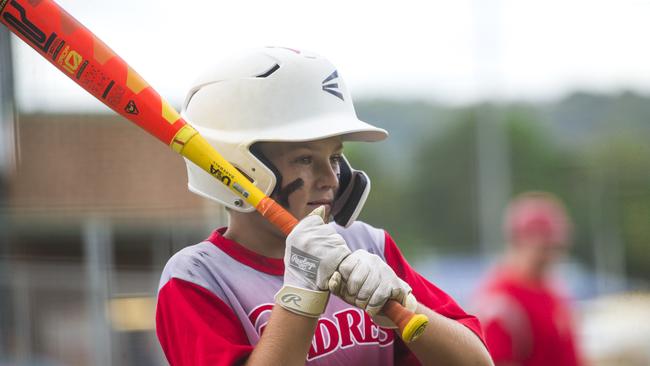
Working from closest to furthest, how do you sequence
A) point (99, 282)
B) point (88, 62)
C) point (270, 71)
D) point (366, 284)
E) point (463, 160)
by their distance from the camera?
point (366, 284) < point (88, 62) < point (270, 71) < point (99, 282) < point (463, 160)

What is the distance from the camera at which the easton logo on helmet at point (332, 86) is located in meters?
1.87

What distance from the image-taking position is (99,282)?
4.31 meters

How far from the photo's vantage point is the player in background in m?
3.53

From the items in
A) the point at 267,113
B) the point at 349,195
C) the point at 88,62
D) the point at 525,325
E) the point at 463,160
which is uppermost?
the point at 88,62

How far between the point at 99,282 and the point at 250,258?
8.81 feet

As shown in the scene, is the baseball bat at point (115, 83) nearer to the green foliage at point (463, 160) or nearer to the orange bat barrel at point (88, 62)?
the orange bat barrel at point (88, 62)

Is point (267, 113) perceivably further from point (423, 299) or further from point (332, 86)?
point (423, 299)

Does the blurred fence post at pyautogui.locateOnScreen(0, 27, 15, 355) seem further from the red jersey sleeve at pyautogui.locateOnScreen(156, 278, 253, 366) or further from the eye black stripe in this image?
the red jersey sleeve at pyautogui.locateOnScreen(156, 278, 253, 366)

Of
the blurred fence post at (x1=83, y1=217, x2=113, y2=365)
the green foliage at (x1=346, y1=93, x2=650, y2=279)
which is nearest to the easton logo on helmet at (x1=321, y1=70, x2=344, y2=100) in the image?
the blurred fence post at (x1=83, y1=217, x2=113, y2=365)

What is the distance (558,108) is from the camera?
1125 inches

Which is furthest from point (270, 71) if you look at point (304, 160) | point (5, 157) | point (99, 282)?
point (99, 282)

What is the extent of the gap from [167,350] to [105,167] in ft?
10.3

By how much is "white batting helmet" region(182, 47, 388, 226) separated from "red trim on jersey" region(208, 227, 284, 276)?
8 cm

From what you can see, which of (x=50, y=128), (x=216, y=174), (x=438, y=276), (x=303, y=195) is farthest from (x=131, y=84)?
(x=438, y=276)
